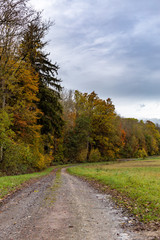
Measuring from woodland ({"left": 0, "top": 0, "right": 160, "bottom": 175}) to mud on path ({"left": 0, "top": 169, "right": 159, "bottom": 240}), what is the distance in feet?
34.2

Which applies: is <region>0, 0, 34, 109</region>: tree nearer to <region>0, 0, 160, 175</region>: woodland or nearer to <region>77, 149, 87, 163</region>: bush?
<region>0, 0, 160, 175</region>: woodland

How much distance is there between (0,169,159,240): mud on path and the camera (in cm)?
446

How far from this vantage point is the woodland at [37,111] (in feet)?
48.8

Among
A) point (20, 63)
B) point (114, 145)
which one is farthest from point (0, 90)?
point (114, 145)

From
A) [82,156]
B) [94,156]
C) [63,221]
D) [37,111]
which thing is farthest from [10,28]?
[94,156]

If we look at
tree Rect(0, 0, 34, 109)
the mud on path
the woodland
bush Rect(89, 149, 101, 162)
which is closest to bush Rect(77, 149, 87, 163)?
the woodland

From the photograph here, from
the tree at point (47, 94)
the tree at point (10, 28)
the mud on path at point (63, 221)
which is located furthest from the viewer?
the tree at point (47, 94)

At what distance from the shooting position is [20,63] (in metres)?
17.7

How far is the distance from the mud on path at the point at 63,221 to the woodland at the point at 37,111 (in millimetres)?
10436

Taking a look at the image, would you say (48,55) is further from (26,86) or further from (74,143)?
(74,143)

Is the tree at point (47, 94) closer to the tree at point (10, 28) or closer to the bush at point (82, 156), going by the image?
the tree at point (10, 28)

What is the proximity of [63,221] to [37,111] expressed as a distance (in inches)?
712

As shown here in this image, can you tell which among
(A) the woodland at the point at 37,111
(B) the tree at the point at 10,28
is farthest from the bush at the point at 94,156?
(B) the tree at the point at 10,28

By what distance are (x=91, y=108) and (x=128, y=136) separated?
26.1 m
